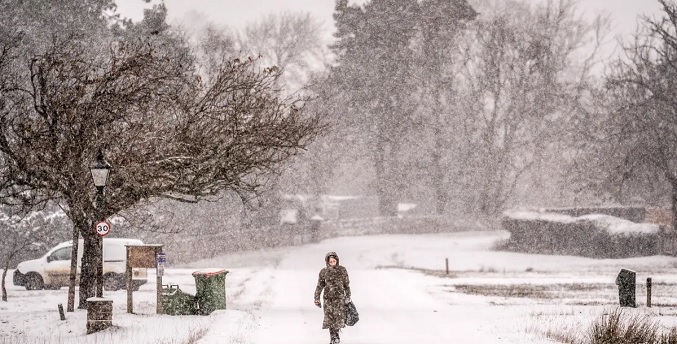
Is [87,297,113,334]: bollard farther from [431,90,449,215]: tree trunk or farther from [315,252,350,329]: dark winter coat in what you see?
[431,90,449,215]: tree trunk

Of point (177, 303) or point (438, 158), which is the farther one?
point (438, 158)

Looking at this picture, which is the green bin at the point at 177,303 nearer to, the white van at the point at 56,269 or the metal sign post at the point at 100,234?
the metal sign post at the point at 100,234

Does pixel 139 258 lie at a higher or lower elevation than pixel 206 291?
higher

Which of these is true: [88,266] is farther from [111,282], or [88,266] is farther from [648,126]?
[648,126]

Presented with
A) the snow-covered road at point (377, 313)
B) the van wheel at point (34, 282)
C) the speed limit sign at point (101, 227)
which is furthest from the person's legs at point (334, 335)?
the van wheel at point (34, 282)

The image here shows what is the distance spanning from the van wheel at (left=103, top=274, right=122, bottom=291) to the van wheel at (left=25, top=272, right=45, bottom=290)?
2397 mm

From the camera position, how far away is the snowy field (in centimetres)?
1450

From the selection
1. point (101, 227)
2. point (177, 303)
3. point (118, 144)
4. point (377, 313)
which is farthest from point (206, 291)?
point (377, 313)

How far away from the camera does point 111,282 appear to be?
82.6 ft

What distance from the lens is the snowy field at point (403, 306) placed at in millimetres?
14500

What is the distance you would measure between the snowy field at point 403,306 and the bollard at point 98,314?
204mm

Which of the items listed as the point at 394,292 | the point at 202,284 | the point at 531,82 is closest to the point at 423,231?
the point at 531,82

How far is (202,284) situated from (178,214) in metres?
28.8

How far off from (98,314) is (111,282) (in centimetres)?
1056
